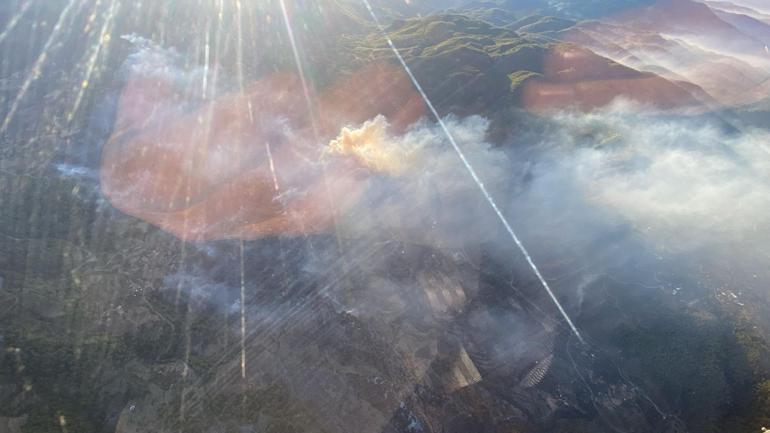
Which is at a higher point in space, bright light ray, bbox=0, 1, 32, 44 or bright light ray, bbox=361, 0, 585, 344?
bright light ray, bbox=0, 1, 32, 44

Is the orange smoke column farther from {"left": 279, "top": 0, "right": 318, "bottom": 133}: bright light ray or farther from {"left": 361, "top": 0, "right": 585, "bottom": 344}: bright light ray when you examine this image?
{"left": 361, "top": 0, "right": 585, "bottom": 344}: bright light ray

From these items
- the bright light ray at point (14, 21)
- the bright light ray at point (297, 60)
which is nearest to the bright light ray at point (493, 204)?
the bright light ray at point (297, 60)

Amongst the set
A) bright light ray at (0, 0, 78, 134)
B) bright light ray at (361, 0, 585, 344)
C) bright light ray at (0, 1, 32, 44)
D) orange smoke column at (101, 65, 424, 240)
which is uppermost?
bright light ray at (0, 1, 32, 44)

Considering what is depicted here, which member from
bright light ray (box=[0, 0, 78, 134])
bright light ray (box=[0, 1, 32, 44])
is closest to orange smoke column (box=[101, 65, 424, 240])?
bright light ray (box=[0, 0, 78, 134])

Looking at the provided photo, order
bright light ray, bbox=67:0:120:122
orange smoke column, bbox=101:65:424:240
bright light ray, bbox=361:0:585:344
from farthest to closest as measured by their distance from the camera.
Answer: bright light ray, bbox=67:0:120:122
orange smoke column, bbox=101:65:424:240
bright light ray, bbox=361:0:585:344

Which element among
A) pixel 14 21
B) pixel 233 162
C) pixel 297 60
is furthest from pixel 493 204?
pixel 14 21

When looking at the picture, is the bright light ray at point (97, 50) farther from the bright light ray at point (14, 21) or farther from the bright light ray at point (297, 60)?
the bright light ray at point (297, 60)
